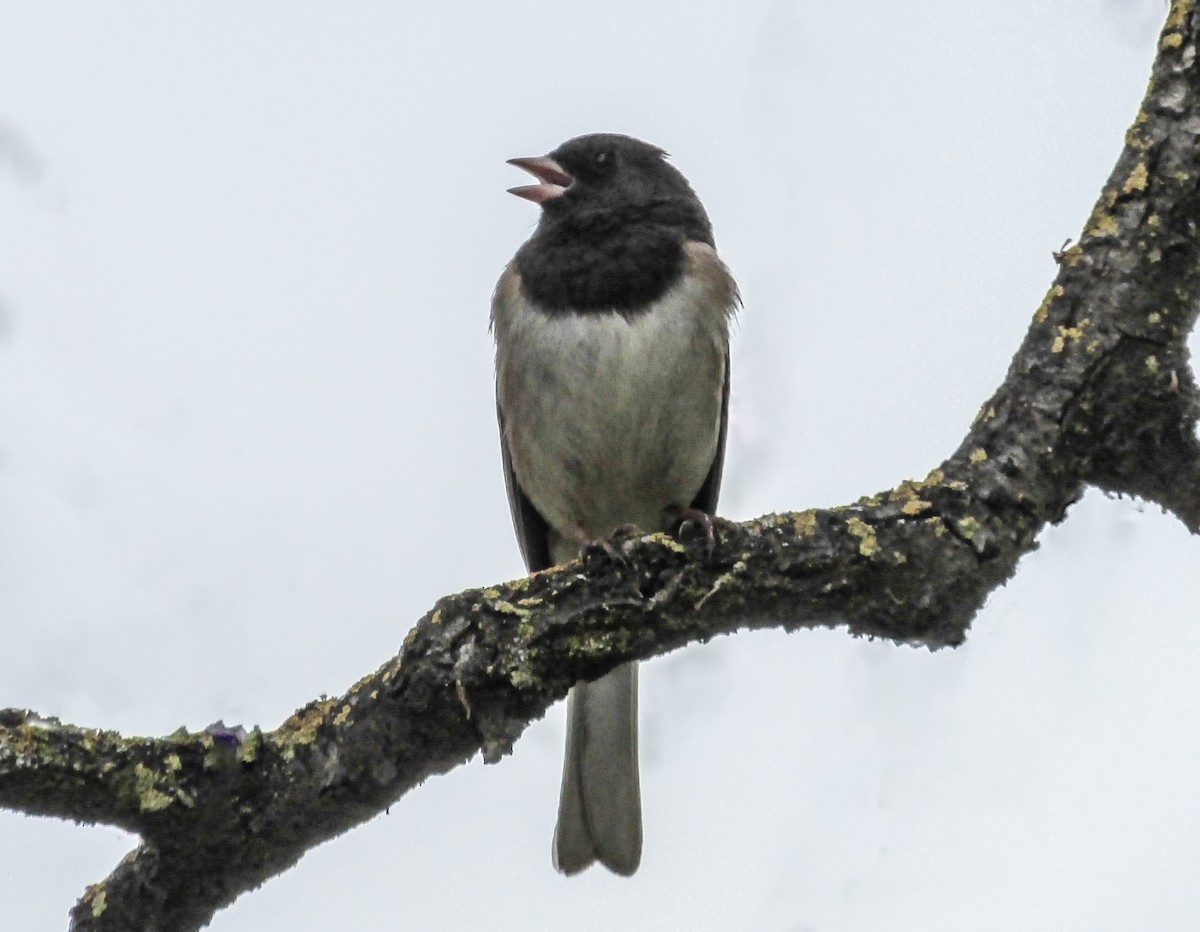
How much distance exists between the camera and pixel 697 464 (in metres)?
4.29

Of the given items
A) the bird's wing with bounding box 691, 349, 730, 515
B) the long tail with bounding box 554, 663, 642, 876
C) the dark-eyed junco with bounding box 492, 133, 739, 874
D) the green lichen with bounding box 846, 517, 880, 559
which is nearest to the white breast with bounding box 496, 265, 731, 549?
the dark-eyed junco with bounding box 492, 133, 739, 874

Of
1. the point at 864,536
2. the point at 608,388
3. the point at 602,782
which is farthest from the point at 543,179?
the point at 864,536

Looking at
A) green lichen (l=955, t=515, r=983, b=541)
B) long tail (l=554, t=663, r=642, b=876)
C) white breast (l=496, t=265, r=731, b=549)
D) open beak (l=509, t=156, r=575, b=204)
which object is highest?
open beak (l=509, t=156, r=575, b=204)

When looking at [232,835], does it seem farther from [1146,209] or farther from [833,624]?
[1146,209]

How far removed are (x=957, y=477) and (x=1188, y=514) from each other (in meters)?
0.56

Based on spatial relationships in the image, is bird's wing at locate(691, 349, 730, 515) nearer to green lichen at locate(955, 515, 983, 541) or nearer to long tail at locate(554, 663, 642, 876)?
long tail at locate(554, 663, 642, 876)

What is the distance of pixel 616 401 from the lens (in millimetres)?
4062

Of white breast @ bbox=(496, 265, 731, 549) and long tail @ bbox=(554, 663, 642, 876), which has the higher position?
white breast @ bbox=(496, 265, 731, 549)

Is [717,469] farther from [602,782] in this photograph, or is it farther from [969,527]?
[969,527]

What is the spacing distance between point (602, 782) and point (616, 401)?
107 centimetres

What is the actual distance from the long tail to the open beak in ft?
4.77

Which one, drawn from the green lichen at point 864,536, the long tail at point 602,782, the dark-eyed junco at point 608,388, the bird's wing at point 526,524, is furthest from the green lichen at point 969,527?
the bird's wing at point 526,524

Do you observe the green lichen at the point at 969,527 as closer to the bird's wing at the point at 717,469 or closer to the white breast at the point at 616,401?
the white breast at the point at 616,401

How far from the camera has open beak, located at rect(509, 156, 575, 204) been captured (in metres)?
4.57
